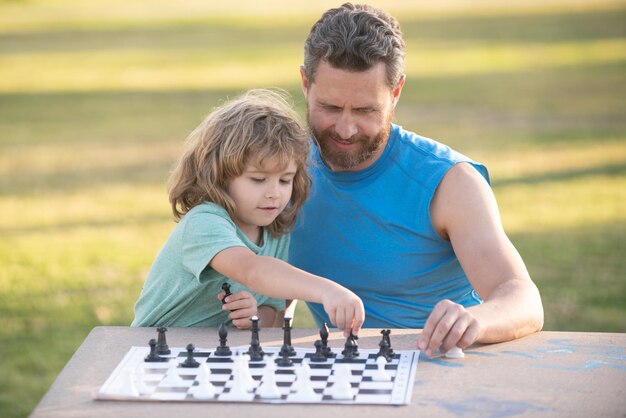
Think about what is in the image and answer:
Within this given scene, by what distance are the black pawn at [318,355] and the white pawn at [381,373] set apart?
180mm

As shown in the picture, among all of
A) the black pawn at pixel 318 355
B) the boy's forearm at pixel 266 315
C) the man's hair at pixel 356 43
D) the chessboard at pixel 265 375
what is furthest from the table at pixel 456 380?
the man's hair at pixel 356 43

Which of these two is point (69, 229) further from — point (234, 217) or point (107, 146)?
point (234, 217)

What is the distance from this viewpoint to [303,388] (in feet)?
10.1

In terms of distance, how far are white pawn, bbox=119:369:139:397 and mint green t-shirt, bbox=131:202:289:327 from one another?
686 mm

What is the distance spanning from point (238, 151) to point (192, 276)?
47 centimetres

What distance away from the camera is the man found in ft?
14.2

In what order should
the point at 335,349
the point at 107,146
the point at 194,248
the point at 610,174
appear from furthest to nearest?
1. the point at 107,146
2. the point at 610,174
3. the point at 194,248
4. the point at 335,349

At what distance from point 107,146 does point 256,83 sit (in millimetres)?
4763

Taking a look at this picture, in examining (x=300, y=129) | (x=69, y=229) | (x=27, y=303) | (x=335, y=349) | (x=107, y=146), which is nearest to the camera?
(x=335, y=349)

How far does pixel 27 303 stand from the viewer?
7.88 m

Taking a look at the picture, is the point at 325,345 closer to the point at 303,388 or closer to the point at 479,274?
the point at 303,388

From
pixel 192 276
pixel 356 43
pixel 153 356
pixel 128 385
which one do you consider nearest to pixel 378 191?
pixel 356 43

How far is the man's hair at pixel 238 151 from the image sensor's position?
13.1ft

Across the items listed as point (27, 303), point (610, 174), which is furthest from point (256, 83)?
point (27, 303)
